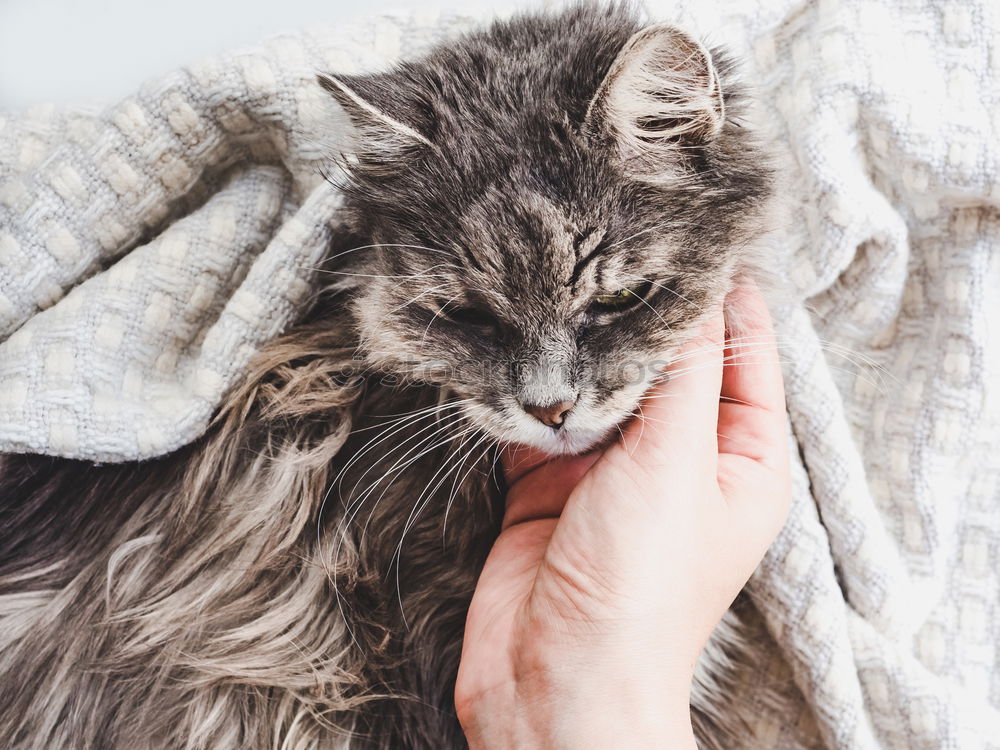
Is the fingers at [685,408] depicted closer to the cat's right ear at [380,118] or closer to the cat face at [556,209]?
the cat face at [556,209]

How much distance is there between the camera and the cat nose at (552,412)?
1047mm

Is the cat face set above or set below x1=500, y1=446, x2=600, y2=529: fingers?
above

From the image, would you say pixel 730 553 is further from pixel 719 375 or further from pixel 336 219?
pixel 336 219

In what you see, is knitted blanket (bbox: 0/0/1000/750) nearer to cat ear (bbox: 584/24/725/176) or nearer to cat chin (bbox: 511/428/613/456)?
cat ear (bbox: 584/24/725/176)

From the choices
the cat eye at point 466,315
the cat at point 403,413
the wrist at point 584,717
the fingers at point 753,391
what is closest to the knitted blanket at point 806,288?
the cat at point 403,413

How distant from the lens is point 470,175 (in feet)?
3.49

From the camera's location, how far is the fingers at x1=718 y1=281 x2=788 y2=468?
4.12 feet

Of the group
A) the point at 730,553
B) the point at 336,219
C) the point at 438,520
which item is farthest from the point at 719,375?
the point at 336,219

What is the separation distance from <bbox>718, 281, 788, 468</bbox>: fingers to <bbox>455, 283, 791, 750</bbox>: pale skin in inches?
1.6

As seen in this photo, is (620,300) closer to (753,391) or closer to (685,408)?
(685,408)

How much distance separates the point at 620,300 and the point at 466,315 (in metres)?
0.23

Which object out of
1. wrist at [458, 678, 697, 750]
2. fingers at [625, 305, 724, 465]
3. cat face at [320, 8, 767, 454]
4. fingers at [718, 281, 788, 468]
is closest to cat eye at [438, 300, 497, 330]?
cat face at [320, 8, 767, 454]

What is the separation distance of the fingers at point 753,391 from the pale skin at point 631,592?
4cm

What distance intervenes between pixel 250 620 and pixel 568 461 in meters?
0.62
